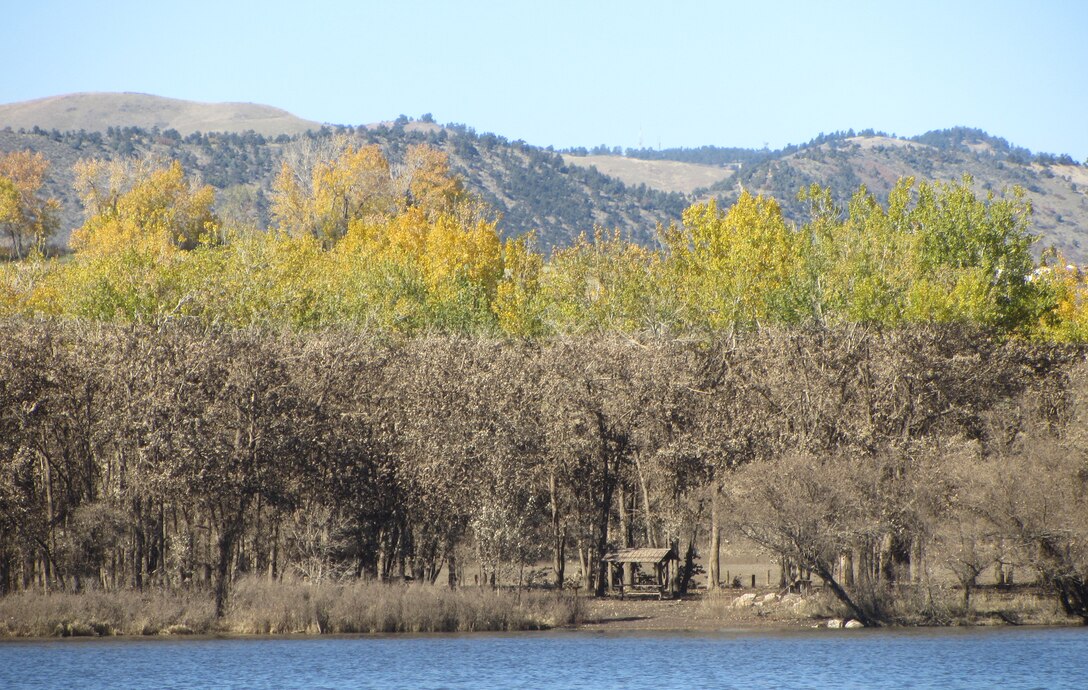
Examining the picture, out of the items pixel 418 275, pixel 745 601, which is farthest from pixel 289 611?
pixel 418 275

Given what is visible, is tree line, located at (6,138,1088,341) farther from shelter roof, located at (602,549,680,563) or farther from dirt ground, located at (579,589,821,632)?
dirt ground, located at (579,589,821,632)

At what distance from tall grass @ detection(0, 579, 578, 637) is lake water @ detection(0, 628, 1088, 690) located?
1353mm

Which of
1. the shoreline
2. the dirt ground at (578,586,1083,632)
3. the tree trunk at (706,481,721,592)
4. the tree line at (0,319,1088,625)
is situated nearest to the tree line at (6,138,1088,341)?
the tree line at (0,319,1088,625)

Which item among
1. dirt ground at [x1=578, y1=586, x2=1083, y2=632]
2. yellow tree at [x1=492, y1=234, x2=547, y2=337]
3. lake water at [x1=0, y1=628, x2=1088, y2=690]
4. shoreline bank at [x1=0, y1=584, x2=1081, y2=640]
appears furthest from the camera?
yellow tree at [x1=492, y1=234, x2=547, y2=337]

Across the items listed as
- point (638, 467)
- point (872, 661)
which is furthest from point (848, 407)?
point (872, 661)

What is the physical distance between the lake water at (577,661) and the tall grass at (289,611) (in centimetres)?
135

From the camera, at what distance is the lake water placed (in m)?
36.9

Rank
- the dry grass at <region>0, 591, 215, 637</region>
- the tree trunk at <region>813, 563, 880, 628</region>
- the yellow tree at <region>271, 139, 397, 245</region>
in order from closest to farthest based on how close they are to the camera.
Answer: the dry grass at <region>0, 591, 215, 637</region>, the tree trunk at <region>813, 563, 880, 628</region>, the yellow tree at <region>271, 139, 397, 245</region>

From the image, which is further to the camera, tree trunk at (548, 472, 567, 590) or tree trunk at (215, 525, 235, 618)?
tree trunk at (548, 472, 567, 590)

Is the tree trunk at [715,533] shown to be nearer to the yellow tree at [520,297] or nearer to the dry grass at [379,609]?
the dry grass at [379,609]

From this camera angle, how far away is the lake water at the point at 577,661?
1453 inches

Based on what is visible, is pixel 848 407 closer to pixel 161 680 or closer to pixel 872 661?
pixel 872 661

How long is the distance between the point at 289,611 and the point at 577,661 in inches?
462

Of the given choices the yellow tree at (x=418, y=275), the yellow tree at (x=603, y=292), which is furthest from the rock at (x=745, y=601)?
the yellow tree at (x=418, y=275)
